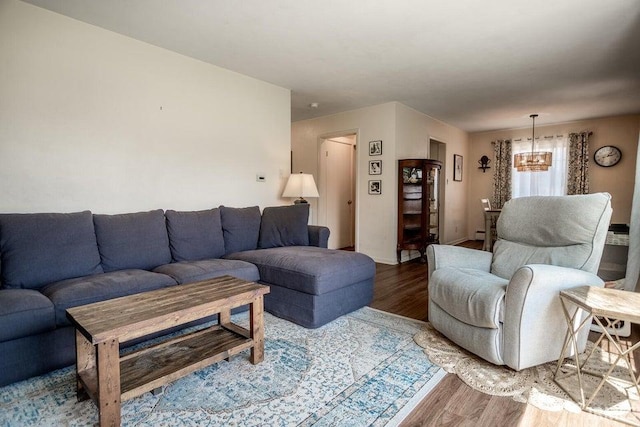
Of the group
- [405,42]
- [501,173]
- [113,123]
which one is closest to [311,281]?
[113,123]

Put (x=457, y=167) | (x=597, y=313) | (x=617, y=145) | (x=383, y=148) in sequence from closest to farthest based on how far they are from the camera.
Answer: (x=597, y=313)
(x=383, y=148)
(x=617, y=145)
(x=457, y=167)

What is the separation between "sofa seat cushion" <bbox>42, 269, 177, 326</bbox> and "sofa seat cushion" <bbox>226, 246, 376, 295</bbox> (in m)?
0.78

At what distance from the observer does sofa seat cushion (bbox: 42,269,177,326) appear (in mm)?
1927

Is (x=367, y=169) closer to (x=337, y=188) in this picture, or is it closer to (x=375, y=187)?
(x=375, y=187)

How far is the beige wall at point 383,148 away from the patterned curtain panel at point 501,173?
186 centimetres

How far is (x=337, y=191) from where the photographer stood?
6.23m

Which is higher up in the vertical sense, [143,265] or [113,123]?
[113,123]

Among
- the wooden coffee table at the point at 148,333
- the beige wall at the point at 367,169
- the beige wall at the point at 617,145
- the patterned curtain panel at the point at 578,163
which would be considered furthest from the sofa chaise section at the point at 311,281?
the beige wall at the point at 617,145

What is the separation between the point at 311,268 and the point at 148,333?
1.29 meters

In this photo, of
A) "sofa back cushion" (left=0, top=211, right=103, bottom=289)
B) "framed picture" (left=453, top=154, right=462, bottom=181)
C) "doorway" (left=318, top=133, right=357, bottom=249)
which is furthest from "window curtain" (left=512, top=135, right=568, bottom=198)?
"sofa back cushion" (left=0, top=211, right=103, bottom=289)

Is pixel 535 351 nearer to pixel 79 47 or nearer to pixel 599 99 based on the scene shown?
pixel 79 47

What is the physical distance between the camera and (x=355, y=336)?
7.98 ft

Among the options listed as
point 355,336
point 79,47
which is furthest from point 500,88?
point 79,47

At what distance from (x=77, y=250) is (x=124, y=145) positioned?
1053mm
